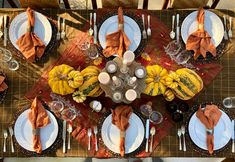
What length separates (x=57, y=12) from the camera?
2469 millimetres

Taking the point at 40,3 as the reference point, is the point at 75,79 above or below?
below

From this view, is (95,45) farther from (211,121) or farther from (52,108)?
(211,121)

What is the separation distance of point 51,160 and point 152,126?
1220 mm

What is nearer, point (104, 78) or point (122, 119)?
point (104, 78)

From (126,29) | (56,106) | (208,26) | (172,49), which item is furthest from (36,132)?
(208,26)

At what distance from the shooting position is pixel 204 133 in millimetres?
2352

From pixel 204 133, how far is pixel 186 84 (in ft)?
1.04

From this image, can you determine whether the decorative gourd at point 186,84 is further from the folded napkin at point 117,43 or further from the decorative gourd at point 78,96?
the decorative gourd at point 78,96

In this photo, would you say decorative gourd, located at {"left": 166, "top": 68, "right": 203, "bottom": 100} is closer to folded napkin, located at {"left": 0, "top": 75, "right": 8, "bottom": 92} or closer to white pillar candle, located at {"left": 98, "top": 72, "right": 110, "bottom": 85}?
white pillar candle, located at {"left": 98, "top": 72, "right": 110, "bottom": 85}

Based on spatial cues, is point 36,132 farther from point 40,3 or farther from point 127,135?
A: point 40,3

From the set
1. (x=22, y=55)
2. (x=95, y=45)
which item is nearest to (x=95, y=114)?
(x=95, y=45)

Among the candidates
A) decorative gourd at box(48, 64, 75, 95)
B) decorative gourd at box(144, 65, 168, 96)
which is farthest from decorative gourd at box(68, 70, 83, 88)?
decorative gourd at box(144, 65, 168, 96)

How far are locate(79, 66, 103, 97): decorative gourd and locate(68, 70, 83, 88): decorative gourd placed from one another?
3 cm

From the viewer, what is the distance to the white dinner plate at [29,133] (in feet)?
7.68
